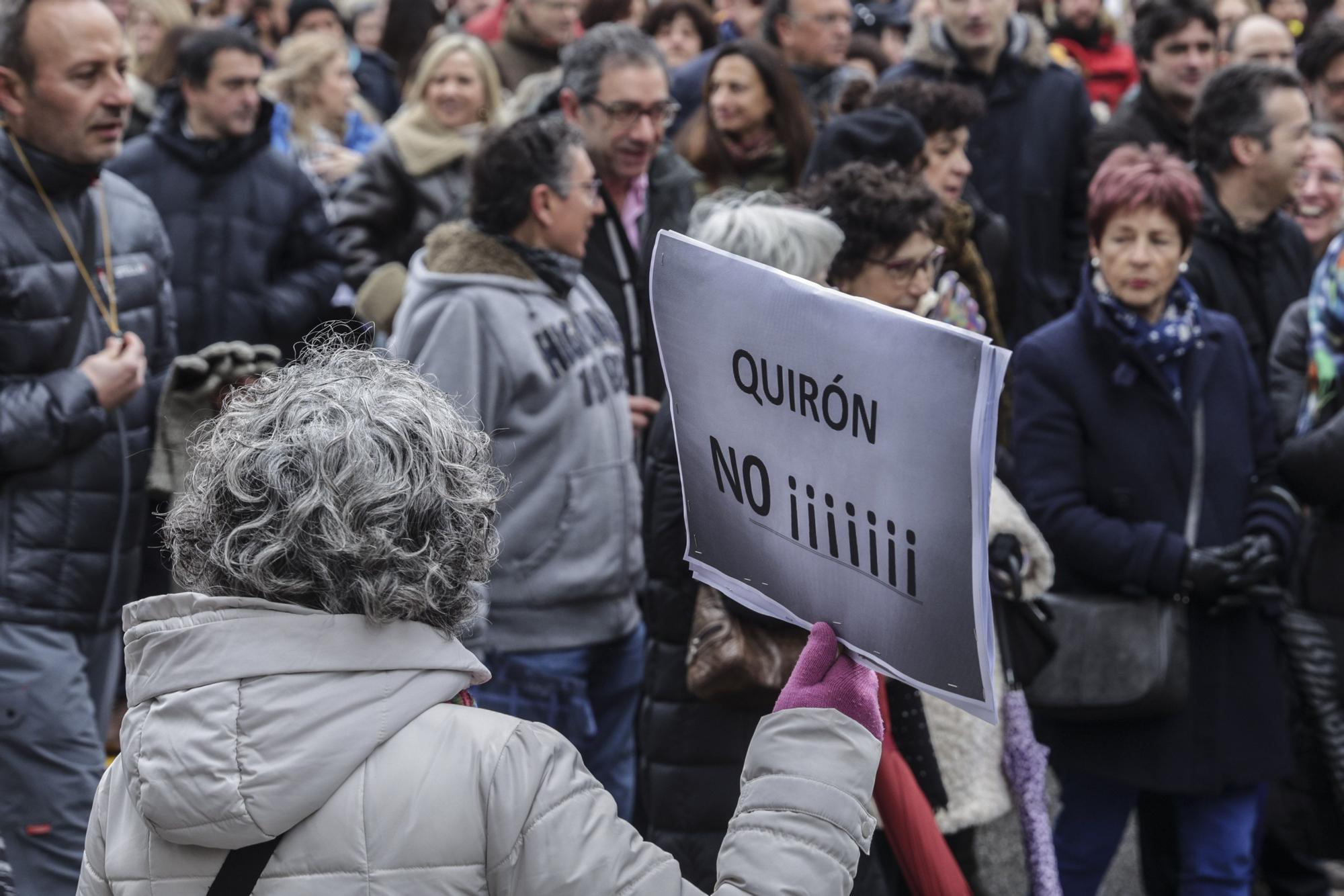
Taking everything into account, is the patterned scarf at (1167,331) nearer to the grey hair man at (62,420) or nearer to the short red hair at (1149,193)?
the short red hair at (1149,193)

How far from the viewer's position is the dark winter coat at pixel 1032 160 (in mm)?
6359

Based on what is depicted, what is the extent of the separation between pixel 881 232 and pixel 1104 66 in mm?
6640

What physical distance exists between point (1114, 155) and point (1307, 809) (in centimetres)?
179

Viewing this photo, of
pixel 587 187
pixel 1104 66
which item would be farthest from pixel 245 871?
pixel 1104 66

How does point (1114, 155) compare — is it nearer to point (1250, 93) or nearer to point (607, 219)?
point (1250, 93)

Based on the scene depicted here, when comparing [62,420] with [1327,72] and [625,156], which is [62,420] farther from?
[1327,72]

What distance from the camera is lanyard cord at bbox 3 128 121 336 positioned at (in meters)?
3.61

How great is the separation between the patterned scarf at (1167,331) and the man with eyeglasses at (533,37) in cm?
460

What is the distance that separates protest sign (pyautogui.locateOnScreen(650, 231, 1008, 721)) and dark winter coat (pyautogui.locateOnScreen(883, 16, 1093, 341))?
174 inches

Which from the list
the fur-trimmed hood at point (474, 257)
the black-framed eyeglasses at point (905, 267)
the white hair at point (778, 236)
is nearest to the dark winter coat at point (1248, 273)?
the black-framed eyeglasses at point (905, 267)

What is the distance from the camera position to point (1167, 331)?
3762 mm

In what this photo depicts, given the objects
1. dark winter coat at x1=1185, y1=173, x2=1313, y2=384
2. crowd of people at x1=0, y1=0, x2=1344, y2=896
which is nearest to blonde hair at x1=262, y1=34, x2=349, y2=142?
crowd of people at x1=0, y1=0, x2=1344, y2=896

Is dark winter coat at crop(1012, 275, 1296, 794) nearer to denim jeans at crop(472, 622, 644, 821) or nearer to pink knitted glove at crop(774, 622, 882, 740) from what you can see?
denim jeans at crop(472, 622, 644, 821)

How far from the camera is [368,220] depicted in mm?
6070
